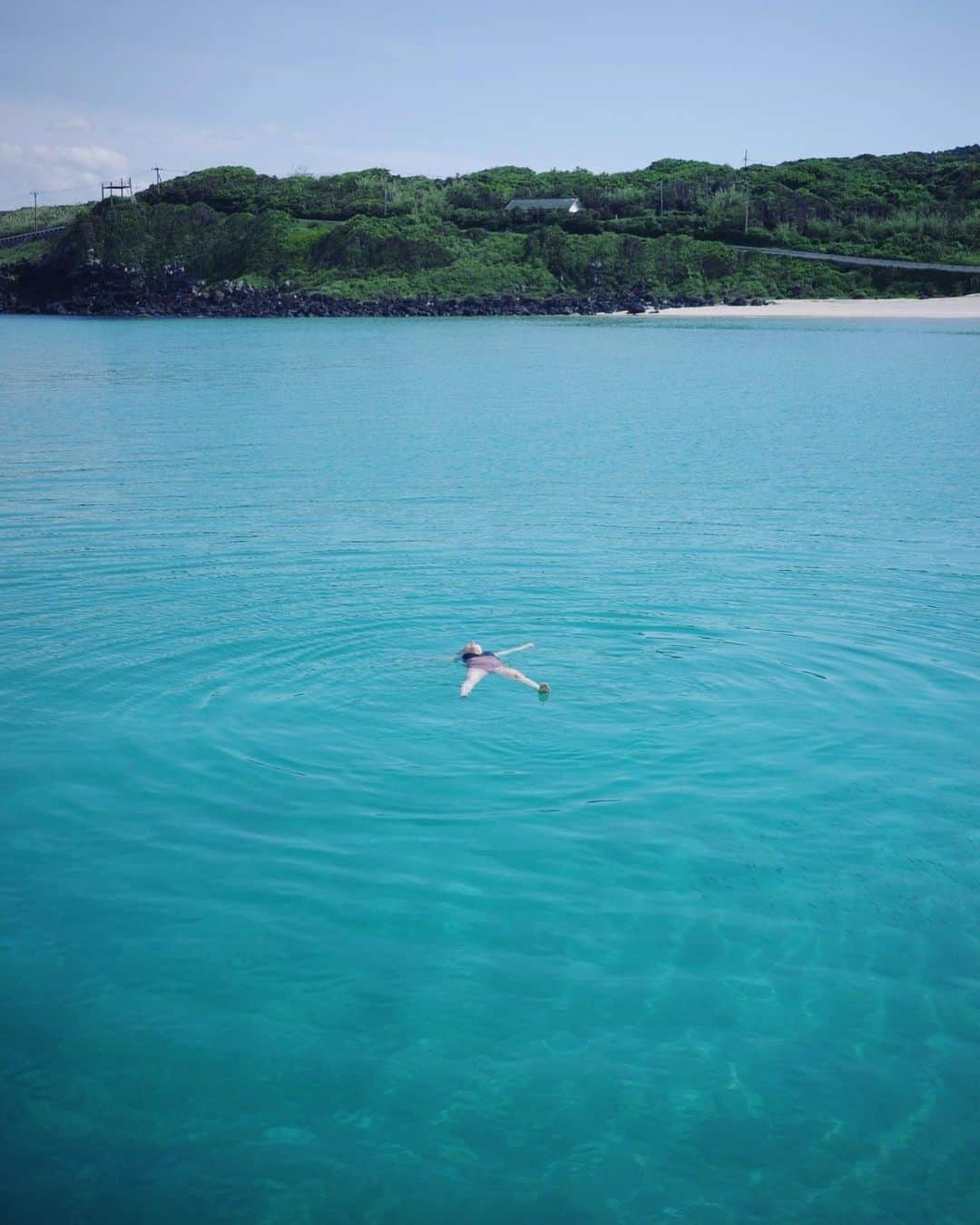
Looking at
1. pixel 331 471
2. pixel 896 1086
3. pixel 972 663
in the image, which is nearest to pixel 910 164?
pixel 331 471

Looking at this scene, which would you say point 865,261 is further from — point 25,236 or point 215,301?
point 25,236

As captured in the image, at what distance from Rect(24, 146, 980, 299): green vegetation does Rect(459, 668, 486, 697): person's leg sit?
103 metres

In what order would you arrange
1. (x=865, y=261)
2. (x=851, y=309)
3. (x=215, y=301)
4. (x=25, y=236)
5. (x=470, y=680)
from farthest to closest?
(x=25, y=236), (x=215, y=301), (x=865, y=261), (x=851, y=309), (x=470, y=680)

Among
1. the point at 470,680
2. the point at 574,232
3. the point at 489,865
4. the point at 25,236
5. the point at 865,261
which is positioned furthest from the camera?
the point at 25,236

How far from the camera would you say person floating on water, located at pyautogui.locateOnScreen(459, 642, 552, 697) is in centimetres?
1444

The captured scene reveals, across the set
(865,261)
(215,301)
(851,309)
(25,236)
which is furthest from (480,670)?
(25,236)

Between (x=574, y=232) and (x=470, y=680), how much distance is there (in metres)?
121

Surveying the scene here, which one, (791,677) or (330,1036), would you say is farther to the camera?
(791,677)

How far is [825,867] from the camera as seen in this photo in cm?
1088

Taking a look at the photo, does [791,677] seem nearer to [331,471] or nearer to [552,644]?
[552,644]

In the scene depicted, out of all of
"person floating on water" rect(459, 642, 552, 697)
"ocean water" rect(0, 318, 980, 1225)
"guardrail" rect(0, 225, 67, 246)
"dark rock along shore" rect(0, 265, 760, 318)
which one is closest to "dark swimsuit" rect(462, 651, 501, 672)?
"person floating on water" rect(459, 642, 552, 697)

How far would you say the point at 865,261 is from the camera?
111312mm

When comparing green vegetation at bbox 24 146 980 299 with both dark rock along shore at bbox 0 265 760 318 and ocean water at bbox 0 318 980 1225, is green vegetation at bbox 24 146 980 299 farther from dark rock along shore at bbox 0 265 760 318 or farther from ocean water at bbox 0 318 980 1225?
ocean water at bbox 0 318 980 1225

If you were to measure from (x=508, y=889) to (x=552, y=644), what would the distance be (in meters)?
6.46
